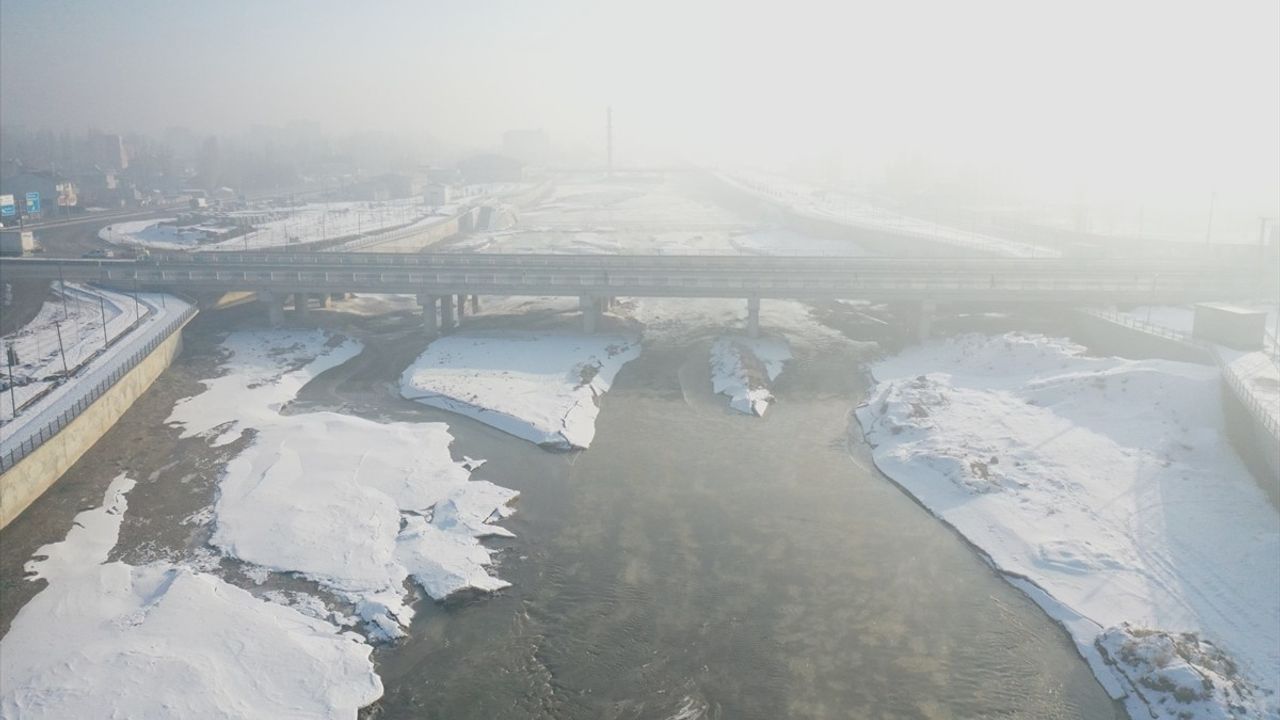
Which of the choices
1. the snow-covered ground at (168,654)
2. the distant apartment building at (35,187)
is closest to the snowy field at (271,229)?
the distant apartment building at (35,187)

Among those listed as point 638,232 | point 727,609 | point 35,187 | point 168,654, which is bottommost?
point 727,609

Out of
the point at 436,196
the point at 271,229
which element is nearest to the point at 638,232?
the point at 436,196

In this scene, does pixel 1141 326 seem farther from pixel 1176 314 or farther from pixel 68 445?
pixel 68 445

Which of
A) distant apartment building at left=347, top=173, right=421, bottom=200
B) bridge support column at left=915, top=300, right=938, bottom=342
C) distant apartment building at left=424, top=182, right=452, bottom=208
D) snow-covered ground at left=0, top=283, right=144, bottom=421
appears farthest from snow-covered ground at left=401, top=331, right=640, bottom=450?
distant apartment building at left=347, top=173, right=421, bottom=200

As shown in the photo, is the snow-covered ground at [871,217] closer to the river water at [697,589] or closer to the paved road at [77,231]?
the river water at [697,589]

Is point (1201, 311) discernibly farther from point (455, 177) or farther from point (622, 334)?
point (455, 177)

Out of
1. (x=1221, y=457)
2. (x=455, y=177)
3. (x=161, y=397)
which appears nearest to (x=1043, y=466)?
(x=1221, y=457)
